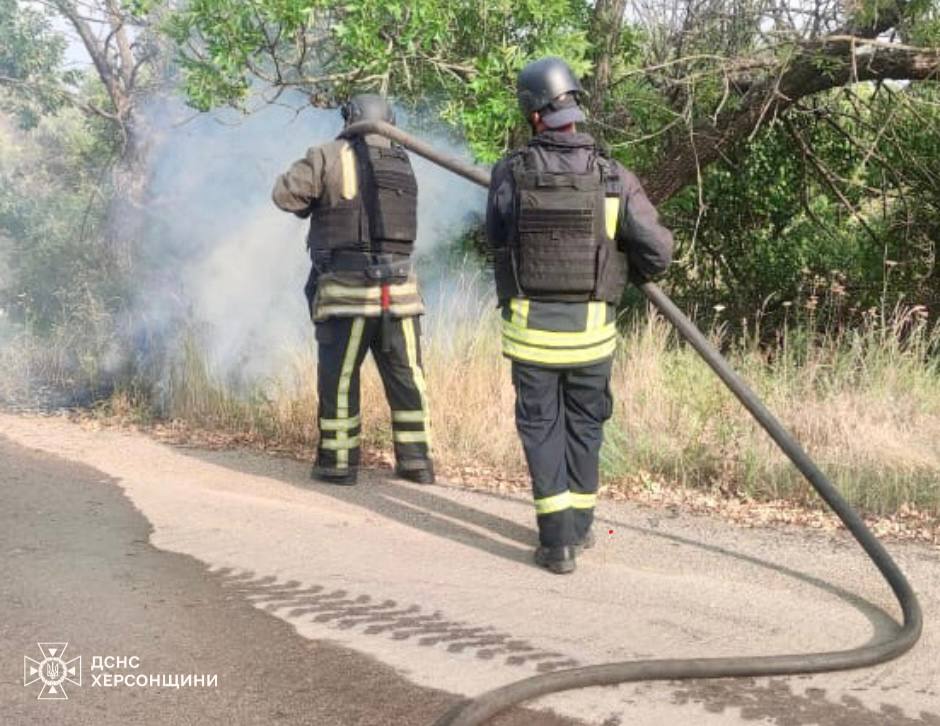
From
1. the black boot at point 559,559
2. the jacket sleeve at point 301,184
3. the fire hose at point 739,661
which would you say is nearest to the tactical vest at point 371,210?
the jacket sleeve at point 301,184

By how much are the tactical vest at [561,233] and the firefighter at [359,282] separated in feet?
5.77

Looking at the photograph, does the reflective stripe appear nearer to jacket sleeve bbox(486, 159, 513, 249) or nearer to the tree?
jacket sleeve bbox(486, 159, 513, 249)

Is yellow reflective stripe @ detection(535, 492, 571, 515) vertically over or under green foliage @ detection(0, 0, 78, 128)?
under

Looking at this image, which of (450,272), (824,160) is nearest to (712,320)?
(824,160)

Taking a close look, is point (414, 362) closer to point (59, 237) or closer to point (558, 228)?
point (558, 228)

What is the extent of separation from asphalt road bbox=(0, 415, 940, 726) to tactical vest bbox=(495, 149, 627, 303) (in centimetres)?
115

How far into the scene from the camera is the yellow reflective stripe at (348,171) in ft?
19.8

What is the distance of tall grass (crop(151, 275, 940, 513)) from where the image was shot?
580 cm

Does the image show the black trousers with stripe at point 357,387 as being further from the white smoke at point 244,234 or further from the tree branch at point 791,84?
the tree branch at point 791,84

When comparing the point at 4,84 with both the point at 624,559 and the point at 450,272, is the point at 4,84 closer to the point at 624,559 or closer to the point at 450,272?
the point at 450,272

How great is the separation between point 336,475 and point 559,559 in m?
1.96

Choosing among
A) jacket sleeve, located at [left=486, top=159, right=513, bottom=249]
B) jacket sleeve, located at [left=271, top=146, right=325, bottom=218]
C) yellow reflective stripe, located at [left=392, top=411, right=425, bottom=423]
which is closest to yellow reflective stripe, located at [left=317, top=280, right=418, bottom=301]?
jacket sleeve, located at [left=271, top=146, right=325, bottom=218]

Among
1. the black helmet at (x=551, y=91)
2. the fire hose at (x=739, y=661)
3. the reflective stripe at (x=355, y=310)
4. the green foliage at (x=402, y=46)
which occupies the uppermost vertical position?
the green foliage at (x=402, y=46)

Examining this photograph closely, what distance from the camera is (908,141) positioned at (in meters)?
9.06
